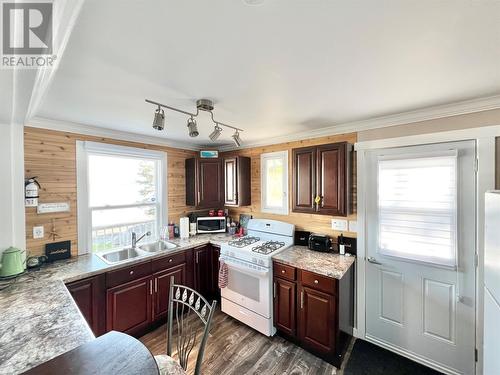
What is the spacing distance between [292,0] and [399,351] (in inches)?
116

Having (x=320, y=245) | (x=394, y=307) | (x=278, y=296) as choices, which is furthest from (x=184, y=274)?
(x=394, y=307)

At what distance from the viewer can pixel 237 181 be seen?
3150mm

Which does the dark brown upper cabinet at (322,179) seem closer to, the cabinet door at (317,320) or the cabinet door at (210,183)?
the cabinet door at (317,320)

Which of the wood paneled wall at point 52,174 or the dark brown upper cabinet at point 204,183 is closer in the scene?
the wood paneled wall at point 52,174

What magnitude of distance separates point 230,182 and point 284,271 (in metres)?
1.53

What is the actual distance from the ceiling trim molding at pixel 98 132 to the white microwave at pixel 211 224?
3.90 feet

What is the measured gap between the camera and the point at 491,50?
1.09 meters

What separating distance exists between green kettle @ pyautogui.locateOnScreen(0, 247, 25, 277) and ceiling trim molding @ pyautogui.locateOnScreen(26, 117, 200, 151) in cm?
119

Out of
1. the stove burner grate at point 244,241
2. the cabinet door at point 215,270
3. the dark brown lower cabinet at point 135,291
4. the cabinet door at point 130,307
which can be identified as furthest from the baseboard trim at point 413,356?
the cabinet door at point 130,307

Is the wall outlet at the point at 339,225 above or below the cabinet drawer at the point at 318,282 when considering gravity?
above

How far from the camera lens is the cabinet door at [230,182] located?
10.4 ft

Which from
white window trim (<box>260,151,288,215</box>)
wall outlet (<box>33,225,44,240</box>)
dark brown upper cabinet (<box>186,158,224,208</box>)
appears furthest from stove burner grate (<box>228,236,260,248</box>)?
wall outlet (<box>33,225,44,240</box>)

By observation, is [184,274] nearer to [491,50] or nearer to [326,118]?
[326,118]

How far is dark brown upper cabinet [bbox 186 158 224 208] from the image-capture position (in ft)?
10.7
